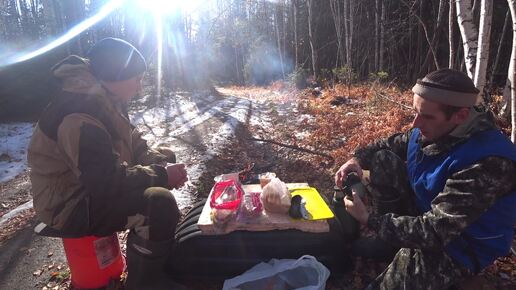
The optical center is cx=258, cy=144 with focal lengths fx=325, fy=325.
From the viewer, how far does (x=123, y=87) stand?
264cm

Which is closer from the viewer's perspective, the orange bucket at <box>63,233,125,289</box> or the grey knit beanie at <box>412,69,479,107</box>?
the grey knit beanie at <box>412,69,479,107</box>

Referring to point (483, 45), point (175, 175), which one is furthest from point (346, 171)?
point (483, 45)

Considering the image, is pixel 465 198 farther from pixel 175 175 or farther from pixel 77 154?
pixel 77 154

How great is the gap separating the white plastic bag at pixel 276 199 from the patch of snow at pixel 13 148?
5.56 m

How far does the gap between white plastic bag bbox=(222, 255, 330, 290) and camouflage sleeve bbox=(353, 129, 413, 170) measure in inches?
44.0

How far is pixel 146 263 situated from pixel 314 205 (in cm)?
149

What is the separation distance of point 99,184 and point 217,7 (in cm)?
4267

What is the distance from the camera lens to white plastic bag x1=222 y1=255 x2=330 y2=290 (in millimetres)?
2490

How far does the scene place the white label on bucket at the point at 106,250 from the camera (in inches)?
104

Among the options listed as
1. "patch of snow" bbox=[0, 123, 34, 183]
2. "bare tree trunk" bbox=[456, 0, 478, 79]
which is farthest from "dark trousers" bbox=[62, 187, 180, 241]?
"bare tree trunk" bbox=[456, 0, 478, 79]

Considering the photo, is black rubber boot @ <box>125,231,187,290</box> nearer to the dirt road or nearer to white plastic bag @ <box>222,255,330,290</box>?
white plastic bag @ <box>222,255,330,290</box>

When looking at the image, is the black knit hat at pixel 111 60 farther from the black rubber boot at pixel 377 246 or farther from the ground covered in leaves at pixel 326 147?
the black rubber boot at pixel 377 246

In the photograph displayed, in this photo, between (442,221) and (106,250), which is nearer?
(442,221)

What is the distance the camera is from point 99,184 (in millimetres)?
2266
